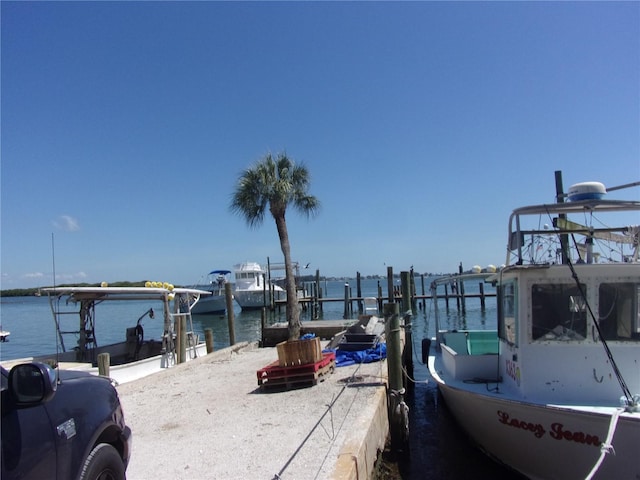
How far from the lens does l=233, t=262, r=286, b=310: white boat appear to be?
5484 cm

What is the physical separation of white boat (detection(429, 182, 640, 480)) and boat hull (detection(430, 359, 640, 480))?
0.04 feet

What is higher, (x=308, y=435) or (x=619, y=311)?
(x=619, y=311)

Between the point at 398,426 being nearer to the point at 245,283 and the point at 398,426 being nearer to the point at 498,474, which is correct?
the point at 498,474

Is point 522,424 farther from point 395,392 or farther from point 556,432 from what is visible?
point 395,392

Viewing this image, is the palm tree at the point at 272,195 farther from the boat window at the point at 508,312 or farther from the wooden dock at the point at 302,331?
the boat window at the point at 508,312

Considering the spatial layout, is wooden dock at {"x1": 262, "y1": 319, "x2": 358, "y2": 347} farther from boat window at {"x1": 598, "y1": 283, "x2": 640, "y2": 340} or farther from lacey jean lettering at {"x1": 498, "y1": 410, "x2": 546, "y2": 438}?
boat window at {"x1": 598, "y1": 283, "x2": 640, "y2": 340}

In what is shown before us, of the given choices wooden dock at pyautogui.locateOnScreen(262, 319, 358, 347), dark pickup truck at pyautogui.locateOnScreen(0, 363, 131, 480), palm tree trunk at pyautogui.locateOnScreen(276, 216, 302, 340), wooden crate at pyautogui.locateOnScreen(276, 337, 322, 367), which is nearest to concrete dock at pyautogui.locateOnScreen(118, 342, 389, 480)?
wooden crate at pyautogui.locateOnScreen(276, 337, 322, 367)

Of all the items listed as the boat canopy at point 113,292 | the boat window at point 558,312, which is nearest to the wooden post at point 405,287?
A: the boat window at point 558,312

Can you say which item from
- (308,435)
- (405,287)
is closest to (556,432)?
(308,435)

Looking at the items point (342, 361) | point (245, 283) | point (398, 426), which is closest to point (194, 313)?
point (245, 283)

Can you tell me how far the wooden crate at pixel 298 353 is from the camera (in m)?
9.71

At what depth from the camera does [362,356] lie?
464 inches

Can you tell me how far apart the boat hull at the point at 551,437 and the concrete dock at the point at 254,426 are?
1646mm

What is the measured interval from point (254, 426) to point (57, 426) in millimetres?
4357
